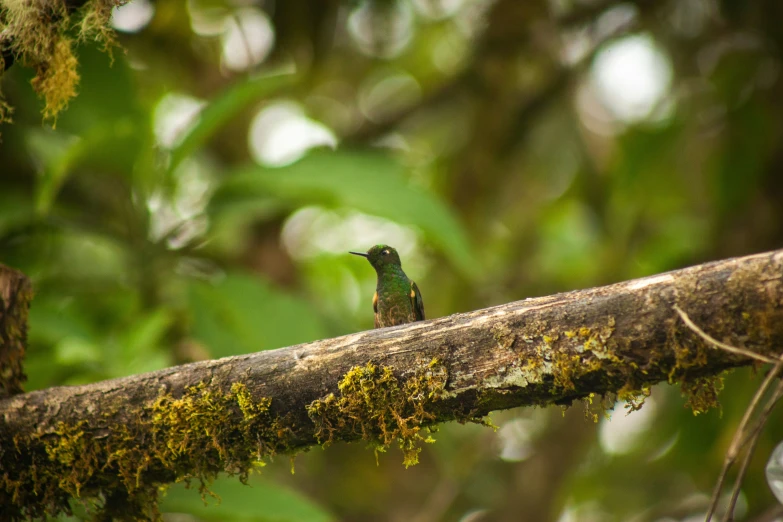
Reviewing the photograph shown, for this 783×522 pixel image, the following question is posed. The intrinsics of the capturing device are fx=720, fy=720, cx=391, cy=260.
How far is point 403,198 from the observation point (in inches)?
140

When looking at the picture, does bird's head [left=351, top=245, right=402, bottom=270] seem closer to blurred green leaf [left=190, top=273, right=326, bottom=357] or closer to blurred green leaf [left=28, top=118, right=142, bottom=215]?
blurred green leaf [left=190, top=273, right=326, bottom=357]

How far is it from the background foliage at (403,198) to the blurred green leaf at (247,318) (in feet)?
0.04

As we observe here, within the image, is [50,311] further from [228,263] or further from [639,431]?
[639,431]

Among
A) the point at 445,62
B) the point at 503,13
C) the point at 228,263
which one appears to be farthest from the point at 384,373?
the point at 445,62

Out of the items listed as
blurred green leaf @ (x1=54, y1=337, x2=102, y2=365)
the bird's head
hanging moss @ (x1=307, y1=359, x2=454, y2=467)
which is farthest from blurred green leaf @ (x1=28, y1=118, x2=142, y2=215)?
hanging moss @ (x1=307, y1=359, x2=454, y2=467)

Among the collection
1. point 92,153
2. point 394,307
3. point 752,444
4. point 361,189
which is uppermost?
point 92,153

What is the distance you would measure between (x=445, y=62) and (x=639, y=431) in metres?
4.21

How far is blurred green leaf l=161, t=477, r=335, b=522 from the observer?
278cm

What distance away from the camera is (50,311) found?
3.32 meters

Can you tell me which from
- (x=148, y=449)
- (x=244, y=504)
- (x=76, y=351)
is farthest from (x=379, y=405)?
(x=76, y=351)

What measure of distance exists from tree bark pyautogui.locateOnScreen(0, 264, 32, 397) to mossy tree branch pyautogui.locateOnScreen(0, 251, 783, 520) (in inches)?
5.3

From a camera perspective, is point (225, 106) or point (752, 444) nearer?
point (752, 444)

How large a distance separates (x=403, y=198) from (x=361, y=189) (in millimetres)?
213

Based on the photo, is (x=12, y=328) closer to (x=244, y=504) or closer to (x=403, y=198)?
(x=244, y=504)
